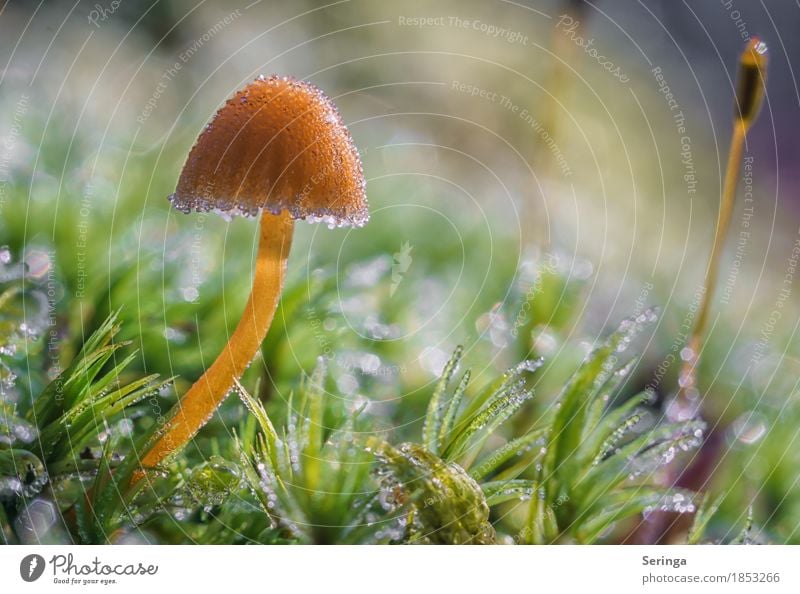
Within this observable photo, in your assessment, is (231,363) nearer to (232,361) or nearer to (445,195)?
(232,361)

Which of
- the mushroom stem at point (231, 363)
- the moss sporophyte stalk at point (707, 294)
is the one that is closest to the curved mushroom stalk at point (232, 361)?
the mushroom stem at point (231, 363)

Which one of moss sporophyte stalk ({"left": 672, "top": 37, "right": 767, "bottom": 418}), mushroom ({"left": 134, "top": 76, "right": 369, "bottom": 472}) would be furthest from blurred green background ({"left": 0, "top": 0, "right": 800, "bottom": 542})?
mushroom ({"left": 134, "top": 76, "right": 369, "bottom": 472})

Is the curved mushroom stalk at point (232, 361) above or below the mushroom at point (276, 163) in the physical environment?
below

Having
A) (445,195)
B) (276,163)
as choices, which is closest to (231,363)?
(276,163)

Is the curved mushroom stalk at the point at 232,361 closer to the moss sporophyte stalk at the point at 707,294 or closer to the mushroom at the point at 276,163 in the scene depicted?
the mushroom at the point at 276,163

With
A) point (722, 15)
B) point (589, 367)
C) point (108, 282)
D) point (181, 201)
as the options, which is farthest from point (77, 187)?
point (722, 15)

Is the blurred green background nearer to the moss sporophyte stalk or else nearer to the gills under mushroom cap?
Answer: the moss sporophyte stalk

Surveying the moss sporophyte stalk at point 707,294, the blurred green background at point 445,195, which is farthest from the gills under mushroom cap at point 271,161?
the moss sporophyte stalk at point 707,294

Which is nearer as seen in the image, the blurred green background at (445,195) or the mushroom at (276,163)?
the mushroom at (276,163)

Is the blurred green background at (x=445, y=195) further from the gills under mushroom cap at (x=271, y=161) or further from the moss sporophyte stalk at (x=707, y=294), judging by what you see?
the gills under mushroom cap at (x=271, y=161)
